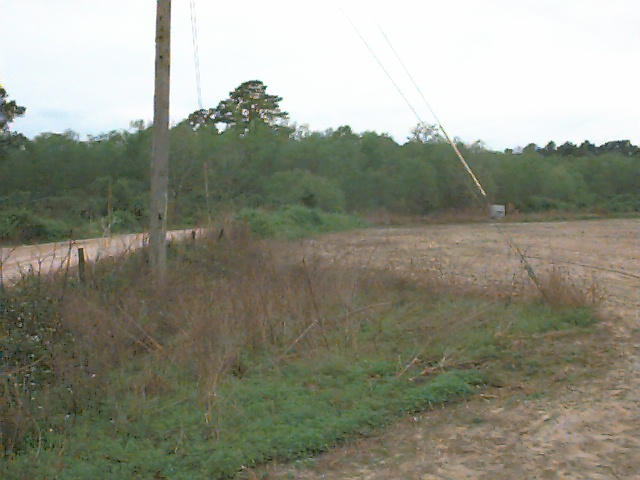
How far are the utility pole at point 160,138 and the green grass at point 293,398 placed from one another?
2899mm

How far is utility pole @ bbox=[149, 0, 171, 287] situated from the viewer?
9.35m

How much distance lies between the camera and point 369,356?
6.78 meters

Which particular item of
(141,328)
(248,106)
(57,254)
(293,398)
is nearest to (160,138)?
(141,328)

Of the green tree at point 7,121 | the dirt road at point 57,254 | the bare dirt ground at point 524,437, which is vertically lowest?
the bare dirt ground at point 524,437

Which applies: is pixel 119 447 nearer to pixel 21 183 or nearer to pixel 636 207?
pixel 21 183

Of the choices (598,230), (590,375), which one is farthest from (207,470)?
(598,230)

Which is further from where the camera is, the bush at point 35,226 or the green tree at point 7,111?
the green tree at point 7,111

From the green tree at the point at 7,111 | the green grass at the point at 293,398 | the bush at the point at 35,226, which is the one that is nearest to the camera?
the green grass at the point at 293,398

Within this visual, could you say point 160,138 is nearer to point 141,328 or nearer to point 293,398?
point 141,328

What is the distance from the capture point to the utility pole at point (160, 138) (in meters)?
9.35

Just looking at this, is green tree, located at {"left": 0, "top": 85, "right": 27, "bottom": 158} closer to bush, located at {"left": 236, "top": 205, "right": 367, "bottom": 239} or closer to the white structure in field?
bush, located at {"left": 236, "top": 205, "right": 367, "bottom": 239}

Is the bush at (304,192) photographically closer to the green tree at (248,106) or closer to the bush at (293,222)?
the bush at (293,222)

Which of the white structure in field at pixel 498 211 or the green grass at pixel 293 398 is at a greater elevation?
the white structure in field at pixel 498 211

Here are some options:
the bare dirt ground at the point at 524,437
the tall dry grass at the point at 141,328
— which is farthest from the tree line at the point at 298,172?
the bare dirt ground at the point at 524,437
